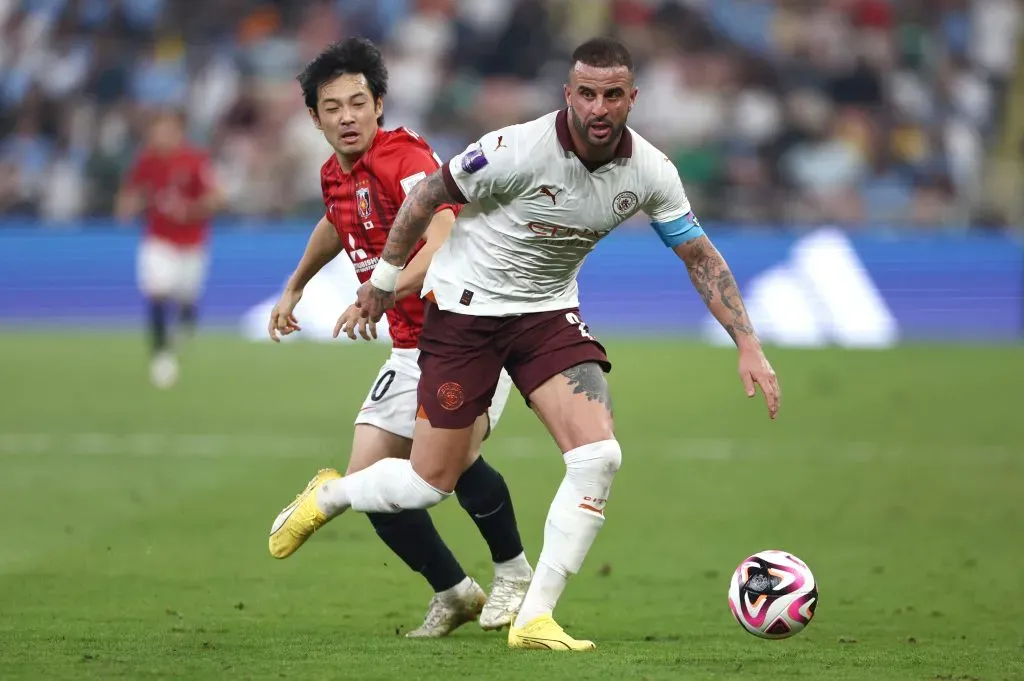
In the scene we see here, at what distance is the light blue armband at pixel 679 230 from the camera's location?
20.2 feet

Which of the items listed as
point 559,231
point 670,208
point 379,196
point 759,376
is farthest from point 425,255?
point 759,376

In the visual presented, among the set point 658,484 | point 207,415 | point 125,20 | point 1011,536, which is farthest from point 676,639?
point 125,20

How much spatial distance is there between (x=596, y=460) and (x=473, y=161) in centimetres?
121

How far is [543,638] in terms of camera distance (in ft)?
19.7

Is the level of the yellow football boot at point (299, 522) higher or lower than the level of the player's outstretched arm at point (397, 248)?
lower

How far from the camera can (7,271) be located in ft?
70.0

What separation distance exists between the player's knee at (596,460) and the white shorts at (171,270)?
41.1ft

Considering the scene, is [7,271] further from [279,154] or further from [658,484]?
[658,484]

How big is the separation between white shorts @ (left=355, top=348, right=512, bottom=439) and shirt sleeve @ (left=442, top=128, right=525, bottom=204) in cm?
94

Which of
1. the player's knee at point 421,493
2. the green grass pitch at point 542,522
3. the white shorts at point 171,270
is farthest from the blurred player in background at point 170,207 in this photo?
the player's knee at point 421,493

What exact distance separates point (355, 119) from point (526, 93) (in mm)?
16883

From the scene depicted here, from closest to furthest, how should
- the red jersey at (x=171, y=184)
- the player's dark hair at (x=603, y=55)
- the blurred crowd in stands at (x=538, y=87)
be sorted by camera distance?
1. the player's dark hair at (x=603, y=55)
2. the red jersey at (x=171, y=184)
3. the blurred crowd in stands at (x=538, y=87)

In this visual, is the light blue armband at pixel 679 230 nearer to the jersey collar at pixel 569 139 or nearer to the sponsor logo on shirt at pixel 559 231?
the sponsor logo on shirt at pixel 559 231

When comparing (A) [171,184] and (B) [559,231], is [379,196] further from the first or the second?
(A) [171,184]
